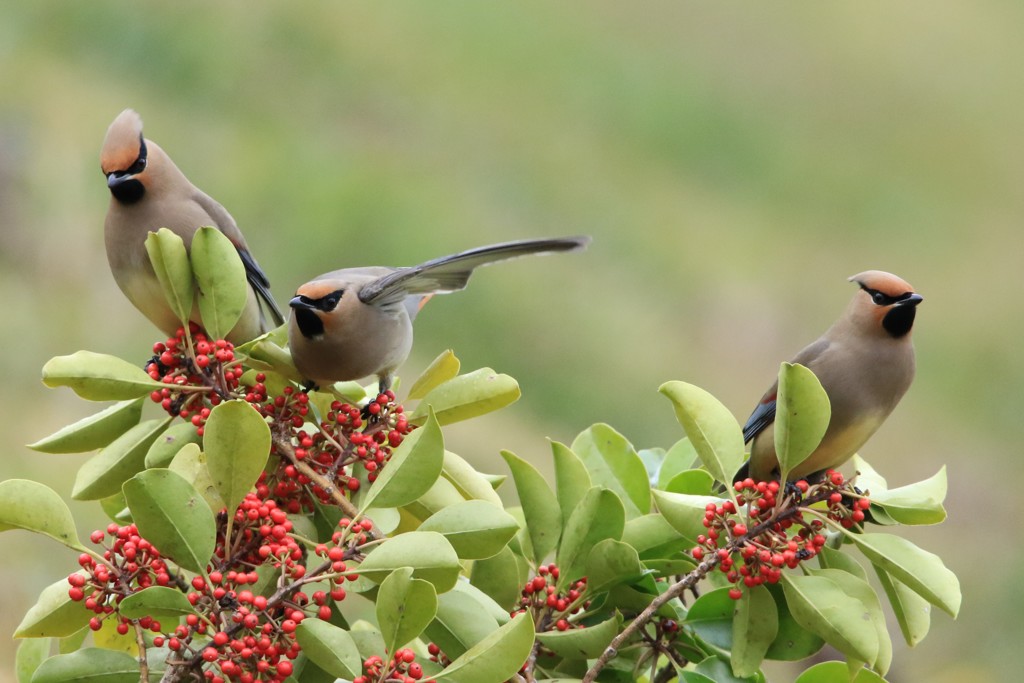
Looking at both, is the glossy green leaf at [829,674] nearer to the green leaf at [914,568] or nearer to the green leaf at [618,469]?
the green leaf at [914,568]

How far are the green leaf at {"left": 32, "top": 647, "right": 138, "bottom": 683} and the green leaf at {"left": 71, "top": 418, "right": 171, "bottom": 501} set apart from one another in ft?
0.97

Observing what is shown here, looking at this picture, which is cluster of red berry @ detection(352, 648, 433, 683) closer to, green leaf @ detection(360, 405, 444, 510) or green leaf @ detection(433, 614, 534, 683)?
green leaf @ detection(433, 614, 534, 683)

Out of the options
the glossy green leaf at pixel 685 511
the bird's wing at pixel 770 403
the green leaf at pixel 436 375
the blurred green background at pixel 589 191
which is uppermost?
the green leaf at pixel 436 375

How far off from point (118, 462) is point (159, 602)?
1.19 feet

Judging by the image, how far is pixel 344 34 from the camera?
10.1 m

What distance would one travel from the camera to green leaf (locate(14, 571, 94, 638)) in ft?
5.45

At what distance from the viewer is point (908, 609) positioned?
6.15ft

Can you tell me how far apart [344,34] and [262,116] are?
1.70 meters

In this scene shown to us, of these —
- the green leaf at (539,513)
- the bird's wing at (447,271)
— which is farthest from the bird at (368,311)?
the green leaf at (539,513)

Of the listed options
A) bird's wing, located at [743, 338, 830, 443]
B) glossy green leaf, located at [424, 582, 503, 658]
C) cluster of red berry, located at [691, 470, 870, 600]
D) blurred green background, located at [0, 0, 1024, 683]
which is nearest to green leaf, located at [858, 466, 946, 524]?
cluster of red berry, located at [691, 470, 870, 600]

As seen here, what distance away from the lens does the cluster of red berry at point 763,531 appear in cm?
171

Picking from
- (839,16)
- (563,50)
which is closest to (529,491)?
(563,50)

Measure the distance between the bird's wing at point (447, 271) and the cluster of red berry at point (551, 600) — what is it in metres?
0.51

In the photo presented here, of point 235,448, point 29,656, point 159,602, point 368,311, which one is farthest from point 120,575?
point 368,311
